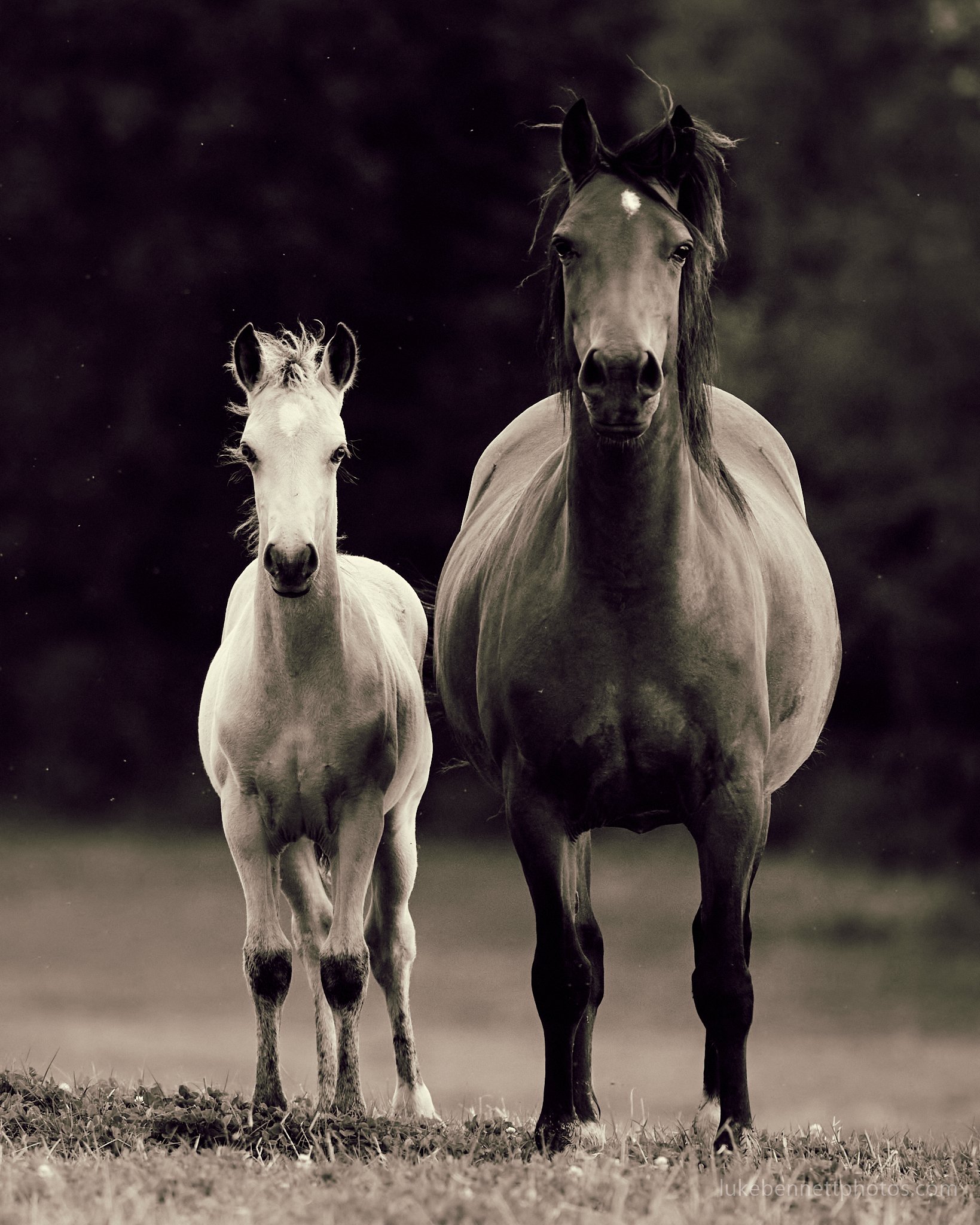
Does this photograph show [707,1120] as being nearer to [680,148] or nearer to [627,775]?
[627,775]

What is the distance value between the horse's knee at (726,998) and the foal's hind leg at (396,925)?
1.78 m

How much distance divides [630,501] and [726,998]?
1.59 m

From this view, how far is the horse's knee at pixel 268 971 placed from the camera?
235 inches

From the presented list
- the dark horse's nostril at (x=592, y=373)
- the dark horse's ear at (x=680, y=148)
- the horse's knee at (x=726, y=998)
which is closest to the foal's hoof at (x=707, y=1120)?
the horse's knee at (x=726, y=998)

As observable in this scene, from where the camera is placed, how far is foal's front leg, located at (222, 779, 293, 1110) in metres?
5.96

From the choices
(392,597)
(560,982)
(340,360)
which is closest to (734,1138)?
(560,982)

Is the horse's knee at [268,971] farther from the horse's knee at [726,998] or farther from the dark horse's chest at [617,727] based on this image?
the horse's knee at [726,998]

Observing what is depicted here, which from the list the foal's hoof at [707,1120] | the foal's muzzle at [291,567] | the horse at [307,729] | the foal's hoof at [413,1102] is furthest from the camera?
the foal's hoof at [413,1102]

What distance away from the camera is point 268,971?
596cm

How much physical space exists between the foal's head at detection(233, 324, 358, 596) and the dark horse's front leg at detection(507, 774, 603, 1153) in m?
1.08

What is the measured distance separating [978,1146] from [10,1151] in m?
3.34

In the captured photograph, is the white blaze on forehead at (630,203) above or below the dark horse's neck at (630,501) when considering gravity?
above

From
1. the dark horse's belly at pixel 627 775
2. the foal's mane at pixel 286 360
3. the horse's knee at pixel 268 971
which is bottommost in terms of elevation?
the horse's knee at pixel 268 971

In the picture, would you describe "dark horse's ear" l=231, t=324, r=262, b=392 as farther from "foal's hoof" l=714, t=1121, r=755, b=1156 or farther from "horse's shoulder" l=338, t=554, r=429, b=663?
"foal's hoof" l=714, t=1121, r=755, b=1156
